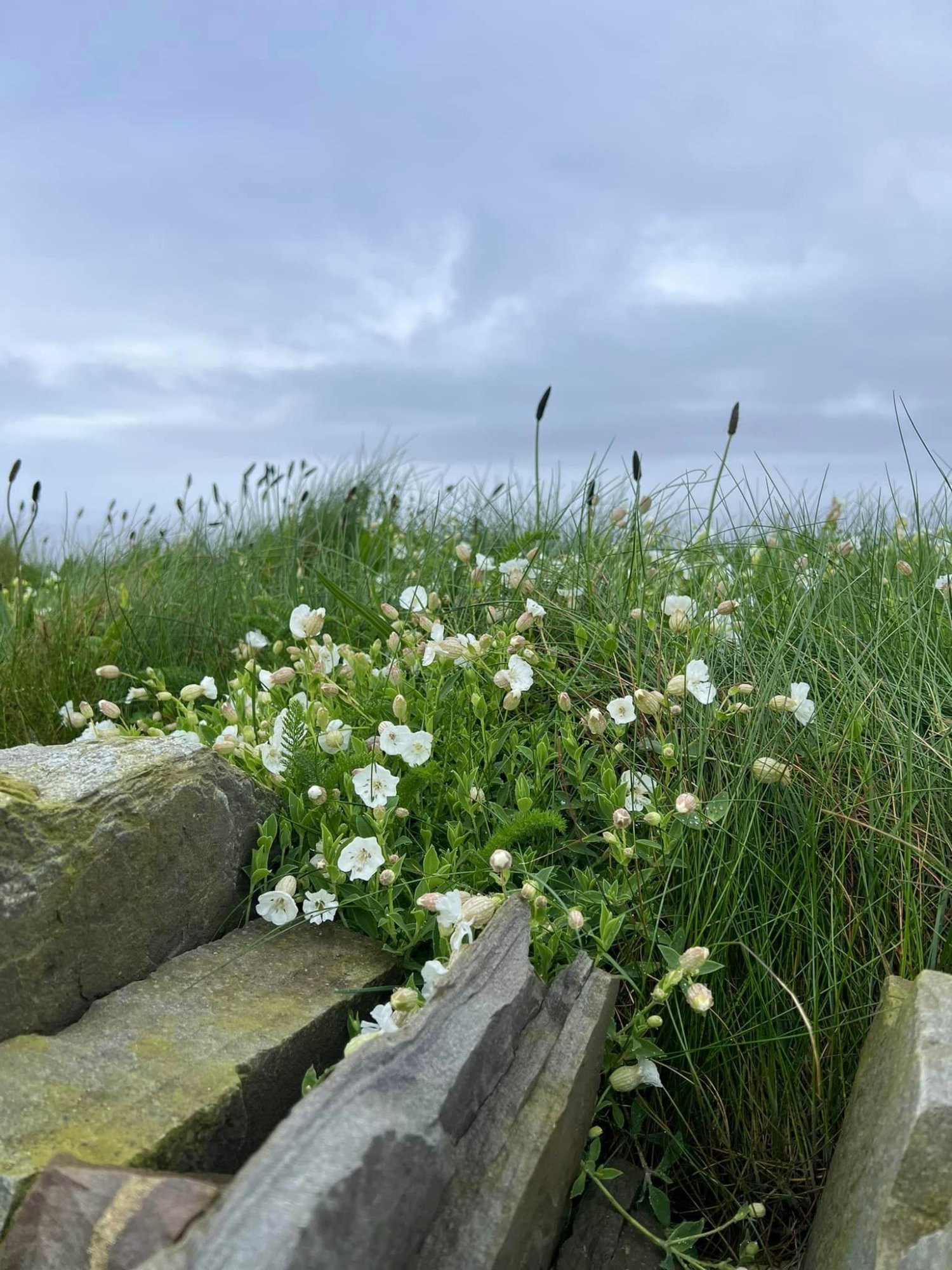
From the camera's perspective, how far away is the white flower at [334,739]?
3240mm

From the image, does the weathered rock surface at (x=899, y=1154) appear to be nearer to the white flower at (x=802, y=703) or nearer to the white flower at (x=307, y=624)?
the white flower at (x=802, y=703)

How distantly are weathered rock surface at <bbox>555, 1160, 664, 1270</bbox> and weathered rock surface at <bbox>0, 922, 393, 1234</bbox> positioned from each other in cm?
73

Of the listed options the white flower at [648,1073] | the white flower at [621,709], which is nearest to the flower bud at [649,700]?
the white flower at [621,709]

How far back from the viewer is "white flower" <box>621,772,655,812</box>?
295 centimetres

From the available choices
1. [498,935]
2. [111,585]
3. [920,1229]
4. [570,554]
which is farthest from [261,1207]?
[111,585]

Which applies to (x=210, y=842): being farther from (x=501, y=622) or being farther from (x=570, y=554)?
(x=570, y=554)

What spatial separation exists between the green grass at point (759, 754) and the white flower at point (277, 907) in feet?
2.90

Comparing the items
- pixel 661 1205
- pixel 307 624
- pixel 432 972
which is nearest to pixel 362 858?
pixel 432 972

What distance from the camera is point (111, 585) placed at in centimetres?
666

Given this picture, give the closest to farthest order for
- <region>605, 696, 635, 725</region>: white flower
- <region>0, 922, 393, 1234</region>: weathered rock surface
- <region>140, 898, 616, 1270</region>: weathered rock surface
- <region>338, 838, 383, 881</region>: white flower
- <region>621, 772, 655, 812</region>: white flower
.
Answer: <region>140, 898, 616, 1270</region>: weathered rock surface
<region>0, 922, 393, 1234</region>: weathered rock surface
<region>338, 838, 383, 881</region>: white flower
<region>621, 772, 655, 812</region>: white flower
<region>605, 696, 635, 725</region>: white flower

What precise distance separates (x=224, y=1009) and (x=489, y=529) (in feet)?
12.4

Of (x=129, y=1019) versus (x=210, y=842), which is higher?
(x=210, y=842)

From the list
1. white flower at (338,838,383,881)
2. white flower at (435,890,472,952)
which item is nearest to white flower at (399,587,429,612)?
white flower at (338,838,383,881)

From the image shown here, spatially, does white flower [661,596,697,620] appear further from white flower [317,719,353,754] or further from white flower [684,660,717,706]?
white flower [317,719,353,754]
